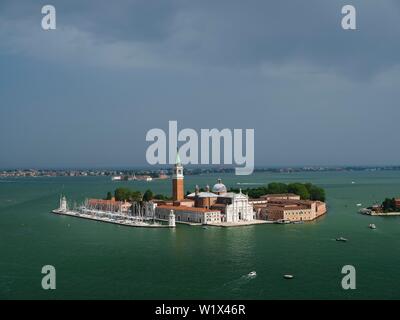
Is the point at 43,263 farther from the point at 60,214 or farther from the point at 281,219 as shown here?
the point at 60,214

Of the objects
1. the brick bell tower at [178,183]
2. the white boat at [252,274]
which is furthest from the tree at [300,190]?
the white boat at [252,274]

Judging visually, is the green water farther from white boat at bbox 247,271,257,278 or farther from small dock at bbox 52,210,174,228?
small dock at bbox 52,210,174,228

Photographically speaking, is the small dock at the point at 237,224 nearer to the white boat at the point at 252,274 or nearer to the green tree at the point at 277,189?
the white boat at the point at 252,274

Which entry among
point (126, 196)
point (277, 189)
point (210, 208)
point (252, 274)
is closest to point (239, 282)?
point (252, 274)

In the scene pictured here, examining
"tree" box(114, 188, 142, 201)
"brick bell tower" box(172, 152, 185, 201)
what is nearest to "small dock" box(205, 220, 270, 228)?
"brick bell tower" box(172, 152, 185, 201)

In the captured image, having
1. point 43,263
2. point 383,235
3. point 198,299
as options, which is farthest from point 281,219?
point 198,299
